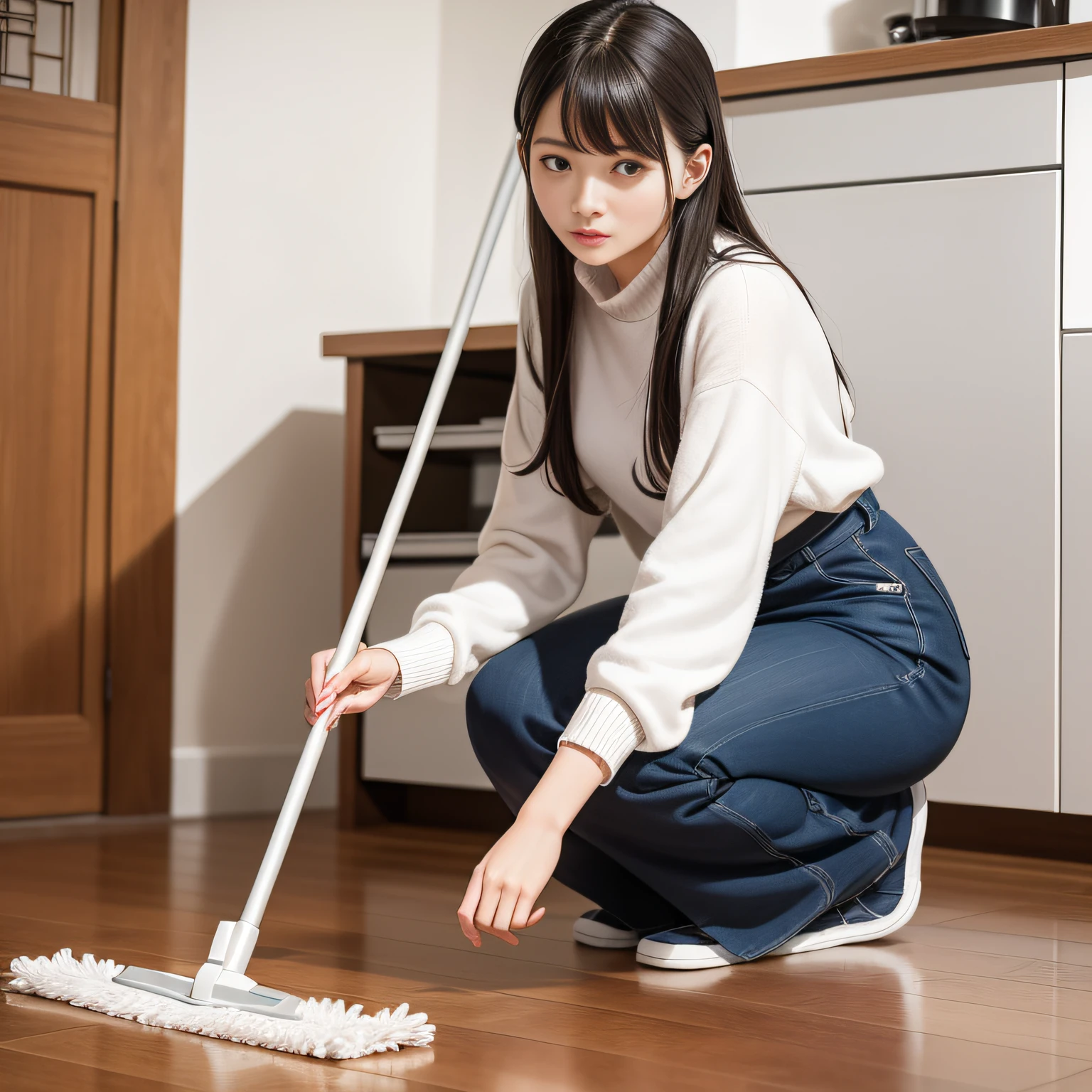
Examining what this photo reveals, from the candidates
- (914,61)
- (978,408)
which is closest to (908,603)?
(978,408)

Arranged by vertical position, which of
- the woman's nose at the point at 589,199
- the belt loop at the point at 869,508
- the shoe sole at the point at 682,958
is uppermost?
the woman's nose at the point at 589,199

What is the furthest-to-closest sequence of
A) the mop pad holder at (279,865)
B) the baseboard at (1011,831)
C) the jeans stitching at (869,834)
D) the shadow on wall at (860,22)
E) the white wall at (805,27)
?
the shadow on wall at (860,22), the white wall at (805,27), the baseboard at (1011,831), the jeans stitching at (869,834), the mop pad holder at (279,865)

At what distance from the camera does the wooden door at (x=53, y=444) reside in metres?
2.16

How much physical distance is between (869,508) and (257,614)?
1395mm

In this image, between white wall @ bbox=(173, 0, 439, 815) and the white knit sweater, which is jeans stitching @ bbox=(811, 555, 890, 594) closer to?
the white knit sweater

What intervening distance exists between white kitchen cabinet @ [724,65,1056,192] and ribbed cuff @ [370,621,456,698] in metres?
0.99

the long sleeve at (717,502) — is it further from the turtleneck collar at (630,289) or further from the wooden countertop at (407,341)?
the wooden countertop at (407,341)

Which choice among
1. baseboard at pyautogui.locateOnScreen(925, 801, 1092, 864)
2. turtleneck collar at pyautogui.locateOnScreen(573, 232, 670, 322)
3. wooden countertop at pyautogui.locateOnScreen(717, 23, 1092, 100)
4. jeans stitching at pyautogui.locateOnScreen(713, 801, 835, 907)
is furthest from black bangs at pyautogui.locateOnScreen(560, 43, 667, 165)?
baseboard at pyautogui.locateOnScreen(925, 801, 1092, 864)

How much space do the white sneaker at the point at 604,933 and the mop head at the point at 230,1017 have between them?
0.31 metres

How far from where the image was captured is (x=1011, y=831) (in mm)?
1974

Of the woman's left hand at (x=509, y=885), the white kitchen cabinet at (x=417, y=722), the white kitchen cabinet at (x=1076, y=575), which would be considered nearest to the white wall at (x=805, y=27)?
the white kitchen cabinet at (x=1076, y=575)

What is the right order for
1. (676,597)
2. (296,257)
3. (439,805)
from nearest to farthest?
1. (676,597)
2. (439,805)
3. (296,257)

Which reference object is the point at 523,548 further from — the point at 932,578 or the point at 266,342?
the point at 266,342

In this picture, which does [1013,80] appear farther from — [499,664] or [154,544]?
[154,544]
